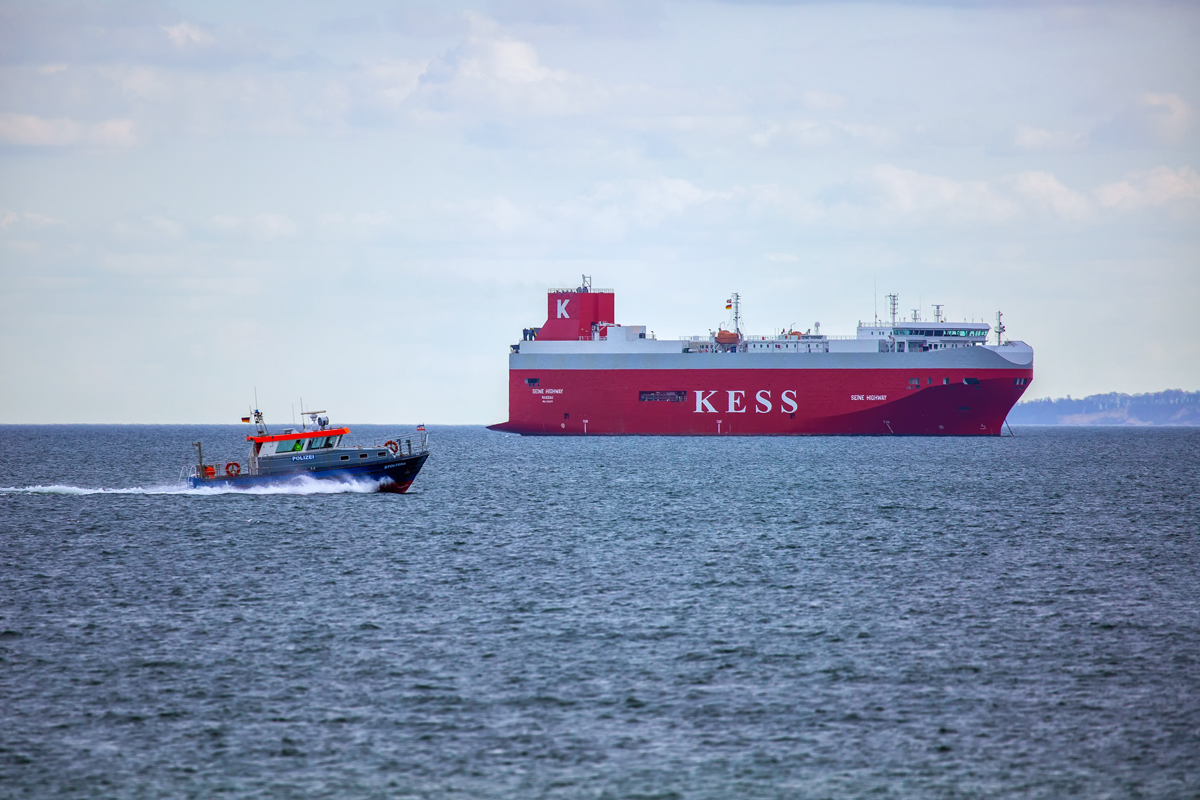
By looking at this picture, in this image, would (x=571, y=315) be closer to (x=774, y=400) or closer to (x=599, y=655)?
(x=774, y=400)

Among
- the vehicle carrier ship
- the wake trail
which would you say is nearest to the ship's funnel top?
the vehicle carrier ship

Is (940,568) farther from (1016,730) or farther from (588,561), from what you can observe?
(1016,730)

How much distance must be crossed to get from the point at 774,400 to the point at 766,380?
59.6 inches

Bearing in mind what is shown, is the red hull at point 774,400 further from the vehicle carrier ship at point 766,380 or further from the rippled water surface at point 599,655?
the rippled water surface at point 599,655

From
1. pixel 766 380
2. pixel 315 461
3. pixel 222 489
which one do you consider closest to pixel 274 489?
pixel 315 461

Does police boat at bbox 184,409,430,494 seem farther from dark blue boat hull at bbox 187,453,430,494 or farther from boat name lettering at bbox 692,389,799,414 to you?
boat name lettering at bbox 692,389,799,414

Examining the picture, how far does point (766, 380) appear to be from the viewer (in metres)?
81.7

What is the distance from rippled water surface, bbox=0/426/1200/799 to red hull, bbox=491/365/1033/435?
4067cm

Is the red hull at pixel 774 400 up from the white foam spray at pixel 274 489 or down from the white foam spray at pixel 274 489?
Answer: up

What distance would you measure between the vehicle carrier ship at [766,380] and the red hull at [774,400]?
7cm

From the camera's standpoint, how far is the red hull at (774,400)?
79.6 m

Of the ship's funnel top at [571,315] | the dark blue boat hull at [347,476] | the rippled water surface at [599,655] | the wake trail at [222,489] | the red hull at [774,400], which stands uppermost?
the ship's funnel top at [571,315]

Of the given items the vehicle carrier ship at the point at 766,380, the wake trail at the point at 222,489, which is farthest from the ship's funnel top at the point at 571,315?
the wake trail at the point at 222,489

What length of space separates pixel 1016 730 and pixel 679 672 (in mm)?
5088
